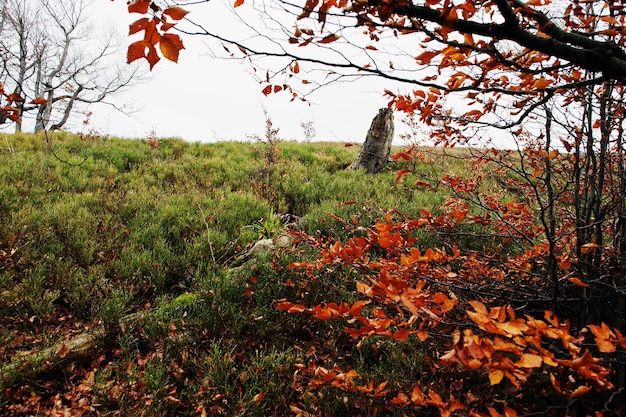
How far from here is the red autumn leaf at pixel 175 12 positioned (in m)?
1.11

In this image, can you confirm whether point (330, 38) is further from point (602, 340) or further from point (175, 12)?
point (602, 340)

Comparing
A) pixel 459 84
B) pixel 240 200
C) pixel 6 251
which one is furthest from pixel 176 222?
pixel 459 84

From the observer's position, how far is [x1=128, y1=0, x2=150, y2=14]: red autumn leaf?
104 centimetres

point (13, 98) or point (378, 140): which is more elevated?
point (378, 140)

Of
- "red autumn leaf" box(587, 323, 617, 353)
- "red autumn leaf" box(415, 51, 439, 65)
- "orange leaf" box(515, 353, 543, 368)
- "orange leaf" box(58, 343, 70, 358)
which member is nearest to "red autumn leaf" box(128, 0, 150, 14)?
"red autumn leaf" box(415, 51, 439, 65)

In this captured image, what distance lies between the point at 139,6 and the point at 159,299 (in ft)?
9.90

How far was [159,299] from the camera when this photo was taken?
3373 mm

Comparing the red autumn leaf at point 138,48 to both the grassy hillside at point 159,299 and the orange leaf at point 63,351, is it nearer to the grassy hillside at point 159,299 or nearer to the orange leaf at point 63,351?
the grassy hillside at point 159,299

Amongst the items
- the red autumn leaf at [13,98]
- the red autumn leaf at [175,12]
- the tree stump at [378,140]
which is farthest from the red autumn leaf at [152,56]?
the tree stump at [378,140]

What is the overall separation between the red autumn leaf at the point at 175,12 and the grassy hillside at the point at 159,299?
6.16ft

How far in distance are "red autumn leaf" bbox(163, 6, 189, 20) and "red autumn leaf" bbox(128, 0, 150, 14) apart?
65mm

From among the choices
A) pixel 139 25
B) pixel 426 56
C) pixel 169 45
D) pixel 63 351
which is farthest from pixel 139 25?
pixel 63 351

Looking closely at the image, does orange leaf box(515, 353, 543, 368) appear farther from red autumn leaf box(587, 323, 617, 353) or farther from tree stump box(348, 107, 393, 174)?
tree stump box(348, 107, 393, 174)

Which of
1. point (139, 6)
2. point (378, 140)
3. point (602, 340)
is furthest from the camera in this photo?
point (378, 140)
